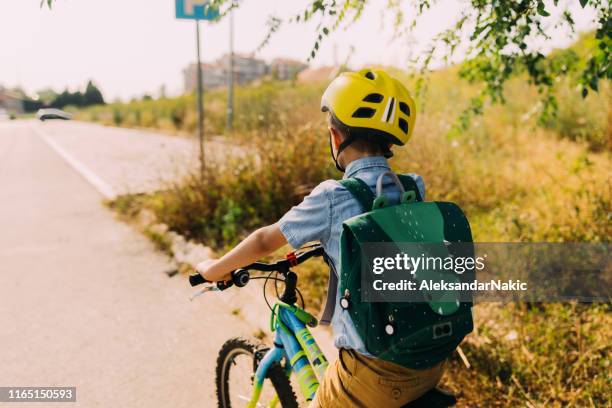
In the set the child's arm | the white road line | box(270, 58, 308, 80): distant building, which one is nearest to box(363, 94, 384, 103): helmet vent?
the child's arm

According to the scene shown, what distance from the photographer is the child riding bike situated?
163 cm

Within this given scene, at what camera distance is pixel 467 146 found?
28.0 ft

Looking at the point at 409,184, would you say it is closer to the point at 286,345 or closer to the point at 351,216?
the point at 351,216

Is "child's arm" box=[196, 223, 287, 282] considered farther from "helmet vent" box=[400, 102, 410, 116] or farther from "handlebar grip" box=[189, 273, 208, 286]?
"helmet vent" box=[400, 102, 410, 116]

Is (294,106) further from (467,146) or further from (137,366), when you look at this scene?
(137,366)

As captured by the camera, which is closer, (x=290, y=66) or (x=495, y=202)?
(x=495, y=202)

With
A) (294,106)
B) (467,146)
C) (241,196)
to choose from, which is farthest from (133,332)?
(467,146)

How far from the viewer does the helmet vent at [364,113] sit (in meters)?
1.73

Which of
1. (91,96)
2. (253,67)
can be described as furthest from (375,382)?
A: (253,67)

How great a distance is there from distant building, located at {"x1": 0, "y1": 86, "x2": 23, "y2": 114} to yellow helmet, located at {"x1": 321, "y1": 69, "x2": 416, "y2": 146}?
373cm

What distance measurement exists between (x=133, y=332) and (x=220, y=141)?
11.4 feet

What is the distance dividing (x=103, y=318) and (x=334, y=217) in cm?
309

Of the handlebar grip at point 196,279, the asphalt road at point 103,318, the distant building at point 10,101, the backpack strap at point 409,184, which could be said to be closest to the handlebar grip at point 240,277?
the handlebar grip at point 196,279

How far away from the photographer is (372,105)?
1732mm
